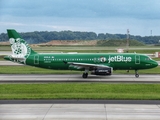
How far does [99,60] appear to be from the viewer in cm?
4159

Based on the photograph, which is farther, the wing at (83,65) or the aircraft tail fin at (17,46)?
the aircraft tail fin at (17,46)

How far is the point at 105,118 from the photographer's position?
1806 cm

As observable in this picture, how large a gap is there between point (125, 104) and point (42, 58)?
22073mm

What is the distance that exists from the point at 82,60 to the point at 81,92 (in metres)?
14.4

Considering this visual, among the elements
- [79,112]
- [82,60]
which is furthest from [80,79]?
[79,112]

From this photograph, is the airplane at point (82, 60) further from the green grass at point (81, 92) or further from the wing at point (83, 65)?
the green grass at point (81, 92)

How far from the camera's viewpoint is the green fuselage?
136ft

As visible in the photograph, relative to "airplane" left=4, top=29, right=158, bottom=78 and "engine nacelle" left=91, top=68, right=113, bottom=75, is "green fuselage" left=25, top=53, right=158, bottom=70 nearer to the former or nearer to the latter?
"airplane" left=4, top=29, right=158, bottom=78

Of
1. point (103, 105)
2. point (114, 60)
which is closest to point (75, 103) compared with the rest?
point (103, 105)

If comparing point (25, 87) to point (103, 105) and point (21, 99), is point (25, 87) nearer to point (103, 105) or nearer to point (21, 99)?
point (21, 99)

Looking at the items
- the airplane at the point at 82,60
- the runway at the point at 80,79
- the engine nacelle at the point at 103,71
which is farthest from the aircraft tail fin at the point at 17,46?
the engine nacelle at the point at 103,71

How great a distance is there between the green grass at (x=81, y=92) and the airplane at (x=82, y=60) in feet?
31.3

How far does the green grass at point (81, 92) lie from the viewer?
992 inches

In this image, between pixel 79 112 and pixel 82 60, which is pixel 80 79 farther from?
pixel 79 112
